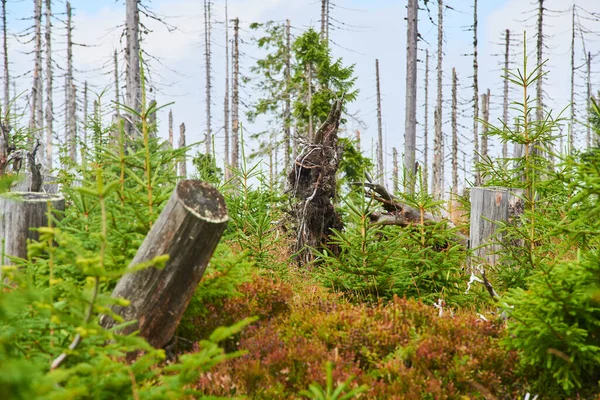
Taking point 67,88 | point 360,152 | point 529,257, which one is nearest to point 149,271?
point 529,257

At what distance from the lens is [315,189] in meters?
8.08

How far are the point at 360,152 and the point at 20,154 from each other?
41.6ft

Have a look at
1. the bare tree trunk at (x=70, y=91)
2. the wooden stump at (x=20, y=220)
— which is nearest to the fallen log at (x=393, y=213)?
the wooden stump at (x=20, y=220)

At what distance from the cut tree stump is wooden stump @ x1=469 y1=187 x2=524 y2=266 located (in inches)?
181

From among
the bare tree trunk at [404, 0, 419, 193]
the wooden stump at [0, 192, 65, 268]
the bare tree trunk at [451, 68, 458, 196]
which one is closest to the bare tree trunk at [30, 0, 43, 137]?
the bare tree trunk at [404, 0, 419, 193]

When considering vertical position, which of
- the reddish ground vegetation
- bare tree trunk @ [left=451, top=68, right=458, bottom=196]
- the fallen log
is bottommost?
the reddish ground vegetation

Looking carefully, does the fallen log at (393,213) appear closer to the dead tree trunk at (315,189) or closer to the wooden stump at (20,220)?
the dead tree trunk at (315,189)

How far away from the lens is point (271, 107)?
24.6 meters

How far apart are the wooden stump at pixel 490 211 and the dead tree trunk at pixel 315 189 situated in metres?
2.46

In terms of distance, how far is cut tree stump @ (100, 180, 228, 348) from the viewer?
11.3 ft

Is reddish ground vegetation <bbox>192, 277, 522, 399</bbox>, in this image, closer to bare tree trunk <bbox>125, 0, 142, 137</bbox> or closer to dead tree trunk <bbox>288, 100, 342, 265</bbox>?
dead tree trunk <bbox>288, 100, 342, 265</bbox>

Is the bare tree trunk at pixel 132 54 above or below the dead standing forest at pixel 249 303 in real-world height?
above

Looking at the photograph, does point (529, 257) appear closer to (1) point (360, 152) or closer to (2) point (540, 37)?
(1) point (360, 152)

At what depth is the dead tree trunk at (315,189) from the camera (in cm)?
815
